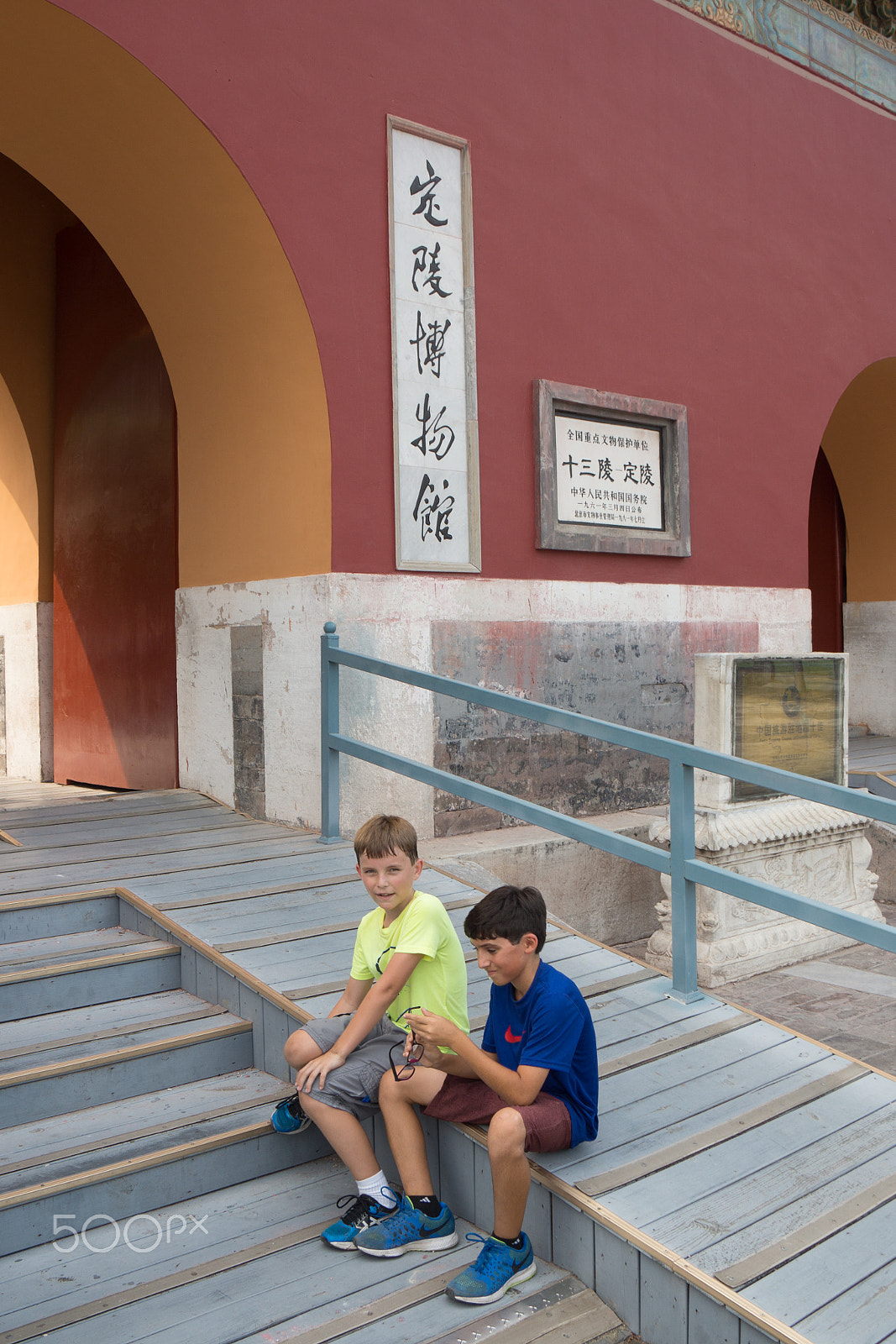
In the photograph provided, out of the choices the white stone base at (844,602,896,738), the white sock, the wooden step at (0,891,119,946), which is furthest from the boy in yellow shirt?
the white stone base at (844,602,896,738)

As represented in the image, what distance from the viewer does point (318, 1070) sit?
7.93 feet

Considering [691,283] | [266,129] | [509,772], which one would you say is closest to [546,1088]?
[509,772]

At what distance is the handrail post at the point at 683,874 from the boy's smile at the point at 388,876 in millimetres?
893

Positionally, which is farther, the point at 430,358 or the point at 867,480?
the point at 867,480

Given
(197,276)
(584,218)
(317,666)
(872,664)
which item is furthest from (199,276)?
(872,664)

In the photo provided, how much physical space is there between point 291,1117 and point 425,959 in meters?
0.48

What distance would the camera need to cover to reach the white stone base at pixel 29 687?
6.72 m

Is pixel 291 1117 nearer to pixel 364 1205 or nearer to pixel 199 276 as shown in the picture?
pixel 364 1205

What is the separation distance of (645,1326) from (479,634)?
10.6 ft

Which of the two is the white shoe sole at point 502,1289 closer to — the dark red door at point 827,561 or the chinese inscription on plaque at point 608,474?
the chinese inscription on plaque at point 608,474

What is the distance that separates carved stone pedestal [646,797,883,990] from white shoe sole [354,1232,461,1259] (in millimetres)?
2485

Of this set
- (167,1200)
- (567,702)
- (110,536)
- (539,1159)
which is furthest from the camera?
(110,536)

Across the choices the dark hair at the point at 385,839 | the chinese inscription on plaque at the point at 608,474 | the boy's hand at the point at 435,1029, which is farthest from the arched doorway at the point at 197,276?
the boy's hand at the point at 435,1029

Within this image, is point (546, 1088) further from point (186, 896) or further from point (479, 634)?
point (479, 634)
